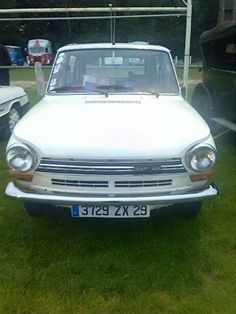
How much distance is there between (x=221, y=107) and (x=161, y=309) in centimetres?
496

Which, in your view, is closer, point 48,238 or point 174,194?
point 174,194

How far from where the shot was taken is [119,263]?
3.41 m

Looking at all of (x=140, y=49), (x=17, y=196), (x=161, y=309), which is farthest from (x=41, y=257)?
(x=140, y=49)

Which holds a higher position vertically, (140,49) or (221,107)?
(140,49)

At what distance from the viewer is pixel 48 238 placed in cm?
383

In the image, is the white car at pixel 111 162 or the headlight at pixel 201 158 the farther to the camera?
the headlight at pixel 201 158

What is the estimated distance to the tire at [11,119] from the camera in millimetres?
7117

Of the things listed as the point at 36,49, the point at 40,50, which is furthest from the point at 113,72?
the point at 36,49

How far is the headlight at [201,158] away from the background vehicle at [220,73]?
10.4 feet

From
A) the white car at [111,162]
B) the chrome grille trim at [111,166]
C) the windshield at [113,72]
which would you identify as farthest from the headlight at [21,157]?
the windshield at [113,72]

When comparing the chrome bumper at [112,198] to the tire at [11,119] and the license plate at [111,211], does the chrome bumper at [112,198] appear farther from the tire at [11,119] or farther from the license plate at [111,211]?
the tire at [11,119]

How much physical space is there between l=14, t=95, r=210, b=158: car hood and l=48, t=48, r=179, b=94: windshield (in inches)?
20.7

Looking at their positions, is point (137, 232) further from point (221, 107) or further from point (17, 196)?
point (221, 107)

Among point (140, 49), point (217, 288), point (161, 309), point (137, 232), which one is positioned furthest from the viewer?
point (140, 49)
